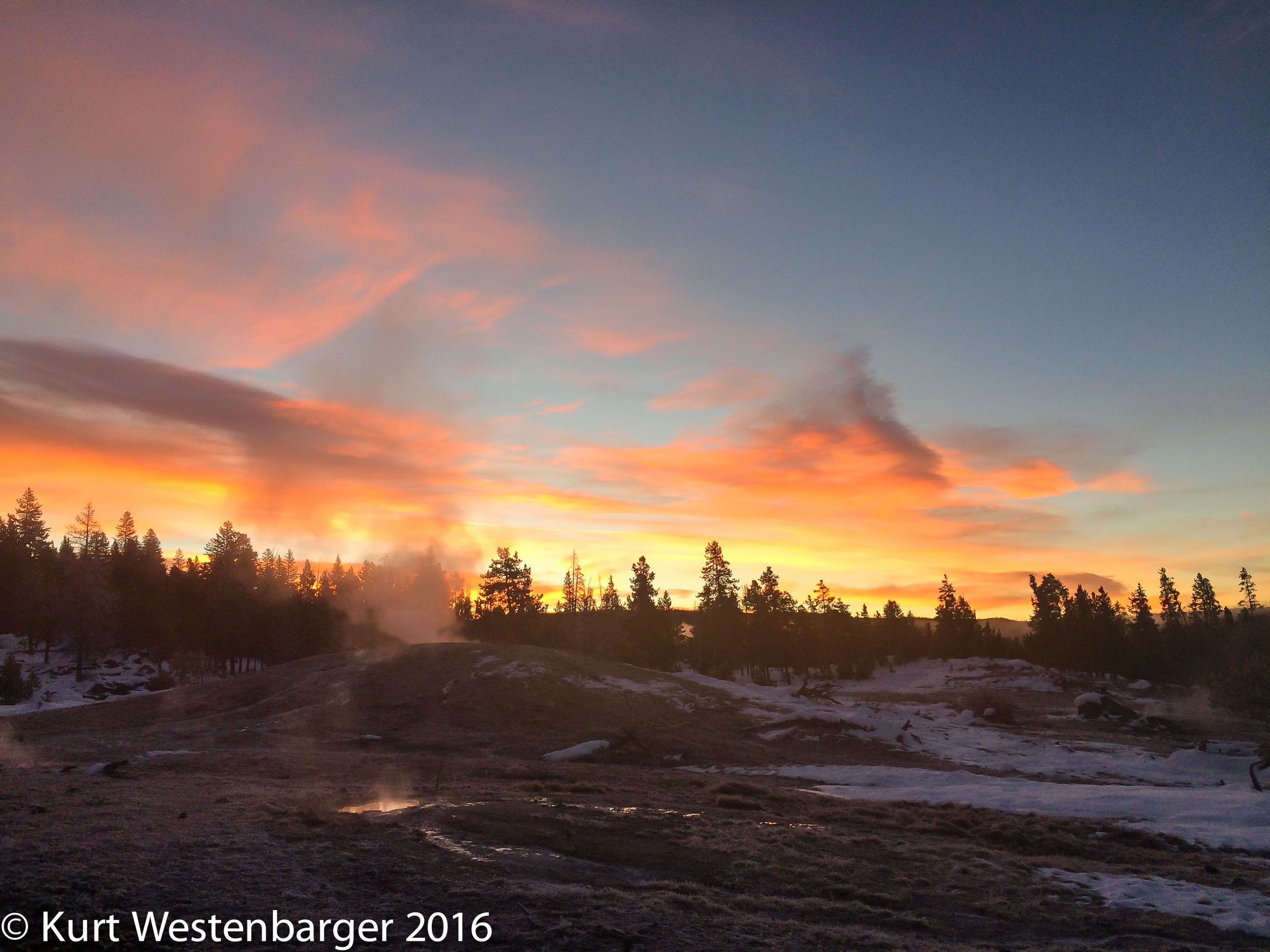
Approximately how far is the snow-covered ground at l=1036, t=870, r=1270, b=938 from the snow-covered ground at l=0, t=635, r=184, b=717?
210 feet

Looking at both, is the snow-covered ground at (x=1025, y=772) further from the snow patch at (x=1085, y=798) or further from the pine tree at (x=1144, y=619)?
the pine tree at (x=1144, y=619)

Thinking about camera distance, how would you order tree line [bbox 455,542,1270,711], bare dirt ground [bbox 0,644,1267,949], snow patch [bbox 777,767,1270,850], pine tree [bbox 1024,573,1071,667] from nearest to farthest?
bare dirt ground [bbox 0,644,1267,949], snow patch [bbox 777,767,1270,850], tree line [bbox 455,542,1270,711], pine tree [bbox 1024,573,1071,667]

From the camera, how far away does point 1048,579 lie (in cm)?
12912

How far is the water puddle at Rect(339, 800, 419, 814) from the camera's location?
15.5 metres

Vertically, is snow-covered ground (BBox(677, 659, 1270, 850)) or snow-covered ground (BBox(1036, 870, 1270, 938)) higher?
snow-covered ground (BBox(1036, 870, 1270, 938))

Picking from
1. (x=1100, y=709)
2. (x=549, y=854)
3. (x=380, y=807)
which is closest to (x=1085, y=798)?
(x=549, y=854)

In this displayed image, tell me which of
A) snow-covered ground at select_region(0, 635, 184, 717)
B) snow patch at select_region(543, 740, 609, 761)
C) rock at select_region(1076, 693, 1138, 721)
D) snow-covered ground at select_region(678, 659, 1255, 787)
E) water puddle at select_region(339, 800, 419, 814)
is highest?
water puddle at select_region(339, 800, 419, 814)

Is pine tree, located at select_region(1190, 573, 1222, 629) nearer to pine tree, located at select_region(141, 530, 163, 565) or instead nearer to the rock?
the rock

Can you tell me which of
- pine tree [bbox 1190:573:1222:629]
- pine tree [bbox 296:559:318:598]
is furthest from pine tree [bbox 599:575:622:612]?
pine tree [bbox 1190:573:1222:629]

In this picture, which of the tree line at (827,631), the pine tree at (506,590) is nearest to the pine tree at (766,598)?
the tree line at (827,631)

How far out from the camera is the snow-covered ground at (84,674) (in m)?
60.0

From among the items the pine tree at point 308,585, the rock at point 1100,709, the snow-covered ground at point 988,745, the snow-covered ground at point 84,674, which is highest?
the pine tree at point 308,585

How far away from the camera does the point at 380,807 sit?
16500 millimetres

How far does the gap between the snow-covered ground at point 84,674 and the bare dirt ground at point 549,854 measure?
38083 mm
